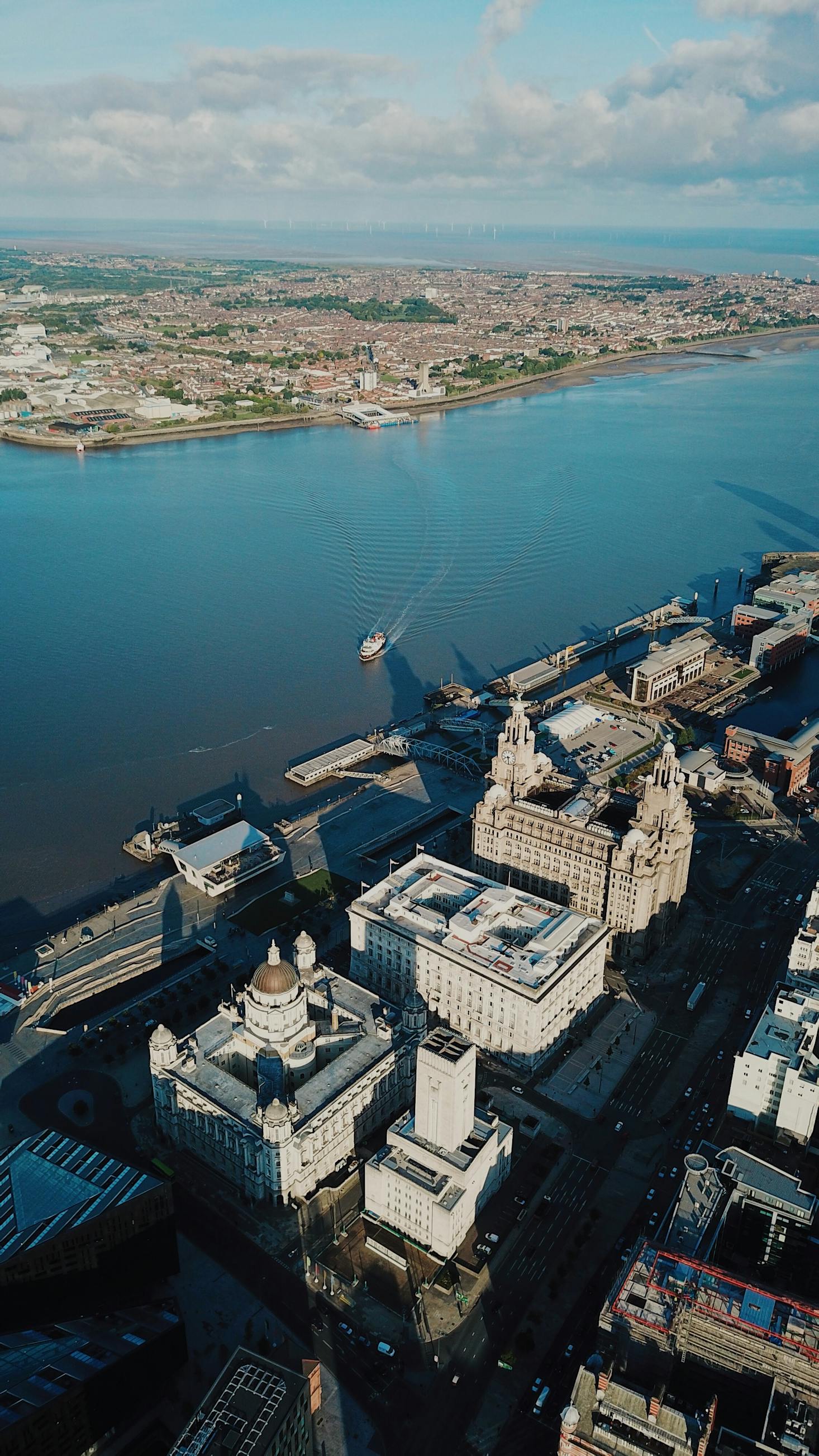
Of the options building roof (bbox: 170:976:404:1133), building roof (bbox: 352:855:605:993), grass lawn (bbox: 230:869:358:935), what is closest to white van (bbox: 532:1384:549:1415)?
building roof (bbox: 170:976:404:1133)

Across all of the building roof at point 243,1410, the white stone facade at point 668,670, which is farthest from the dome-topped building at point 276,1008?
the white stone facade at point 668,670

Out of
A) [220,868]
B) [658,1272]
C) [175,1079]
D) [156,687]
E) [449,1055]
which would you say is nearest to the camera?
[658,1272]

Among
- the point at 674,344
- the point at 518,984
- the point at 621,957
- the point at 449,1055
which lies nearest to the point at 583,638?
the point at 621,957

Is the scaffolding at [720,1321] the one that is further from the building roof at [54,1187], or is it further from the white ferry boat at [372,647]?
the white ferry boat at [372,647]

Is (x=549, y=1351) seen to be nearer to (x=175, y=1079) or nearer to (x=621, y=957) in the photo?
(x=175, y=1079)

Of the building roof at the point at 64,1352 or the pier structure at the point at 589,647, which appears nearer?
the building roof at the point at 64,1352
